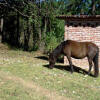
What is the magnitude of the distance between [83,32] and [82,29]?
0.17 m

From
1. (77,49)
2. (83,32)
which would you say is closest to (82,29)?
(83,32)

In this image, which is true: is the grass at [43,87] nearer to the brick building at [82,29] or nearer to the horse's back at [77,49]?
the horse's back at [77,49]

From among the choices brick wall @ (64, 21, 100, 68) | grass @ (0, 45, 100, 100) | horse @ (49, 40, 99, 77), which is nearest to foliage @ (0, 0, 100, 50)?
brick wall @ (64, 21, 100, 68)

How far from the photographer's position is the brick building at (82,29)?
9.78 meters

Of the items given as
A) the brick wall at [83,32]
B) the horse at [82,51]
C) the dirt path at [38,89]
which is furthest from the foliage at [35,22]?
the dirt path at [38,89]

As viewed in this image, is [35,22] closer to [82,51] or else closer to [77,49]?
[77,49]

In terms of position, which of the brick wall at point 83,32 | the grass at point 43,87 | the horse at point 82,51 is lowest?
the grass at point 43,87

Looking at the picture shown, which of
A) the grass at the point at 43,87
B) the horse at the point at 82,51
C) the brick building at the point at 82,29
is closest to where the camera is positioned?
the grass at the point at 43,87

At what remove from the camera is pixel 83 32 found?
9969 mm

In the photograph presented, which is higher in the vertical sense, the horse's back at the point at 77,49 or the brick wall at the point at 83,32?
the brick wall at the point at 83,32

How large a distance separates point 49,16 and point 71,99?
1207cm

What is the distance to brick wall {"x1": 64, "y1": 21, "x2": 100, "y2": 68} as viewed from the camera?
9.80m

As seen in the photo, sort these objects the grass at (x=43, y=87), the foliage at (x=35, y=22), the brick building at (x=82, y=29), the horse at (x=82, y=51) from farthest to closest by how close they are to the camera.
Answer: the foliage at (x=35, y=22) → the brick building at (x=82, y=29) → the horse at (x=82, y=51) → the grass at (x=43, y=87)

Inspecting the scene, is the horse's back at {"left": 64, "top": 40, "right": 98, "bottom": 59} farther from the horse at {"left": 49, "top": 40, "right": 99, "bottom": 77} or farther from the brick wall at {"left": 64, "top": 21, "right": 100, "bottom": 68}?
the brick wall at {"left": 64, "top": 21, "right": 100, "bottom": 68}
